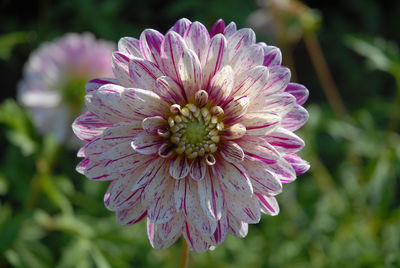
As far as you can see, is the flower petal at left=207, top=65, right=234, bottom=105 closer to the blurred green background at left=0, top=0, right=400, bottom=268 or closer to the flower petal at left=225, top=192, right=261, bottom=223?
the flower petal at left=225, top=192, right=261, bottom=223

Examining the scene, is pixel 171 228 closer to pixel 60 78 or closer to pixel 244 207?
pixel 244 207

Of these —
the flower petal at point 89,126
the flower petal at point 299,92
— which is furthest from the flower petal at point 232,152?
the flower petal at point 89,126

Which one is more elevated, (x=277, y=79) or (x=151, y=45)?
(x=151, y=45)

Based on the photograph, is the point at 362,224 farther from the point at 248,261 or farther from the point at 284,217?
the point at 248,261

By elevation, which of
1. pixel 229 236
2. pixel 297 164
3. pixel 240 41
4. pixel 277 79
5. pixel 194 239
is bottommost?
pixel 229 236

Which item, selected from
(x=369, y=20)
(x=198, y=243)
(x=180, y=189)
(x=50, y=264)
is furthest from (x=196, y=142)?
(x=369, y=20)

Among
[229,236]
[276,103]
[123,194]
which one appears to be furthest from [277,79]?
[229,236]

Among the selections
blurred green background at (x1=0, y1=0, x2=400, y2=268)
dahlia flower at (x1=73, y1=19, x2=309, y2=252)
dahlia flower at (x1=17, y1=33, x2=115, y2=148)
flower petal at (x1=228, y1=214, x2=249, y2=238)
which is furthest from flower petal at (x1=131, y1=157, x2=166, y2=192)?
dahlia flower at (x1=17, y1=33, x2=115, y2=148)
